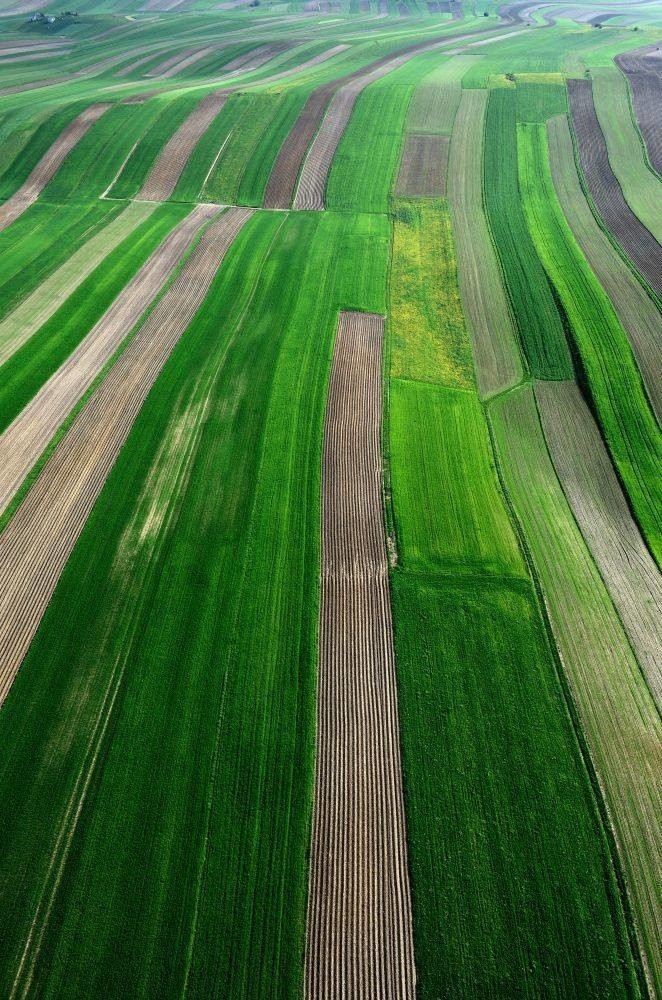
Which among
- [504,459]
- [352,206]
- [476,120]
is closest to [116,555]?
[504,459]

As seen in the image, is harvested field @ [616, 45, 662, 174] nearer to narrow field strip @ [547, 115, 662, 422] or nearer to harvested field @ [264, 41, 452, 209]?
narrow field strip @ [547, 115, 662, 422]

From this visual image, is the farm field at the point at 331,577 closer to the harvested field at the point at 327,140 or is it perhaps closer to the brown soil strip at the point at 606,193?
the brown soil strip at the point at 606,193

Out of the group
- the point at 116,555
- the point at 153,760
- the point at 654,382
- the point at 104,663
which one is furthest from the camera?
the point at 654,382

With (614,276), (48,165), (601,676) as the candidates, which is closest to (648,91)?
(614,276)

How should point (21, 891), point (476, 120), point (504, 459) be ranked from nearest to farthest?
1. point (21, 891)
2. point (504, 459)
3. point (476, 120)

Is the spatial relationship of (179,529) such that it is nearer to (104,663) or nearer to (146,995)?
(104,663)

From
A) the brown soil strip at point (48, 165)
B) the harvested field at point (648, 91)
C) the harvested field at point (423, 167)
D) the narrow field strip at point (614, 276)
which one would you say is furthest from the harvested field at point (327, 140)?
the harvested field at point (648, 91)

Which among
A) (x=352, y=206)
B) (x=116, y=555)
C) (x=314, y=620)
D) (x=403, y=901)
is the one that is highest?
(x=352, y=206)

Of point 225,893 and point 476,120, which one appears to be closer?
point 225,893
